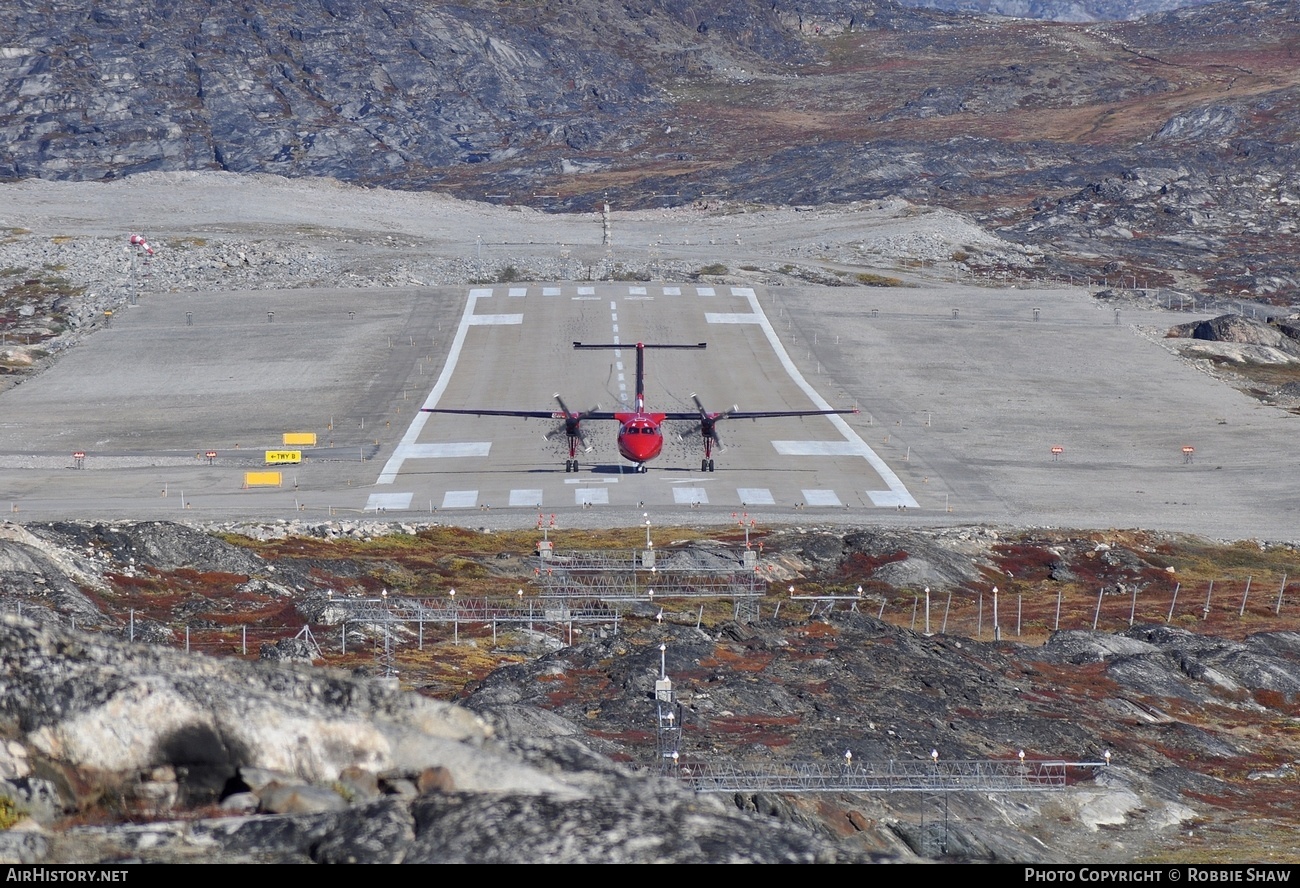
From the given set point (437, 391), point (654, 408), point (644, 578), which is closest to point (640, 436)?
point (644, 578)

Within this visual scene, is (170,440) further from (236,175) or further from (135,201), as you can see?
(236,175)

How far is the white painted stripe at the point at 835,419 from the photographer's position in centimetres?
8694

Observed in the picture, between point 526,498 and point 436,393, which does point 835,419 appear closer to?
point 436,393

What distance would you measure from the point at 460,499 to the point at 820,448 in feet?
80.2

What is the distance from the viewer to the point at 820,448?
9656cm

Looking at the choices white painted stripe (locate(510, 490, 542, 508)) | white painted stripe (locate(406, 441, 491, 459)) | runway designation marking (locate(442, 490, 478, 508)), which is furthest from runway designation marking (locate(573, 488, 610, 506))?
white painted stripe (locate(406, 441, 491, 459))

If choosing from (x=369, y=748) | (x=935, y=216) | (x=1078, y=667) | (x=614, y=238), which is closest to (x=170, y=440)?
(x=1078, y=667)

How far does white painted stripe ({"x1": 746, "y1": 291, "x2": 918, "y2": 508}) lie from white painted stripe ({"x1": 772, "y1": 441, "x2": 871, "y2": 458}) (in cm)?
38

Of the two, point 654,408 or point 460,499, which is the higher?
point 654,408

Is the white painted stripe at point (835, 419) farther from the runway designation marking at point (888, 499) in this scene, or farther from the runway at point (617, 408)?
the runway at point (617, 408)

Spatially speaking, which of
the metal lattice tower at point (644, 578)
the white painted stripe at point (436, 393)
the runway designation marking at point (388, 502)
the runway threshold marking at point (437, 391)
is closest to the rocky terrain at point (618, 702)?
the metal lattice tower at point (644, 578)

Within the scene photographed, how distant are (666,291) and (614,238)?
96.7ft

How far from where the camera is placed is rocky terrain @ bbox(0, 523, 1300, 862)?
46.1 feet

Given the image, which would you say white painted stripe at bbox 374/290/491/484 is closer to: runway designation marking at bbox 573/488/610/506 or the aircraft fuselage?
runway designation marking at bbox 573/488/610/506
